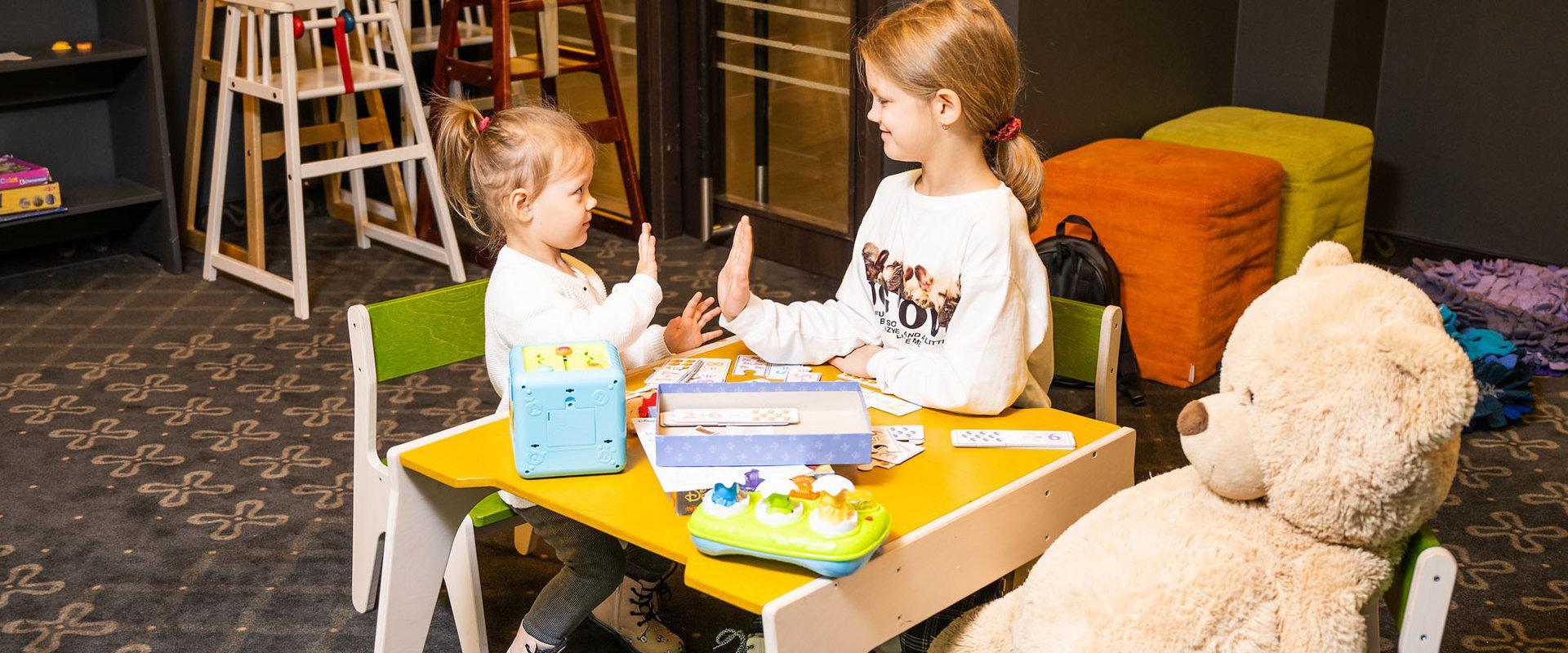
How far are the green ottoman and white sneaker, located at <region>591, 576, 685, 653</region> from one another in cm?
207

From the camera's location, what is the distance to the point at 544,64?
404cm

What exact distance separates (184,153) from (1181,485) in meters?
3.68

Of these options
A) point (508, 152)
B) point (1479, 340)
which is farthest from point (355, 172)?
point (1479, 340)

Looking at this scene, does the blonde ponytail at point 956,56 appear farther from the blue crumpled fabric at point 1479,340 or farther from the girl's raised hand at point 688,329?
the blue crumpled fabric at point 1479,340

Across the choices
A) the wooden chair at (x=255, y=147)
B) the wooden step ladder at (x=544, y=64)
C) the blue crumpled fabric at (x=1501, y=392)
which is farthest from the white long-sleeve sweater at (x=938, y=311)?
the wooden chair at (x=255, y=147)

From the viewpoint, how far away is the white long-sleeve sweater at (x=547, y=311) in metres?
1.83

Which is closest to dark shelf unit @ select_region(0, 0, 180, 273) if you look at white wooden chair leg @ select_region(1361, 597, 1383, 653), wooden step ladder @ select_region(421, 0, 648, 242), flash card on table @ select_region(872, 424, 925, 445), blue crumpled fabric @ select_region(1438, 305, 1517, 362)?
wooden step ladder @ select_region(421, 0, 648, 242)

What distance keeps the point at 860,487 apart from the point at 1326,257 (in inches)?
20.6

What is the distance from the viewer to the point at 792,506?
4.43ft

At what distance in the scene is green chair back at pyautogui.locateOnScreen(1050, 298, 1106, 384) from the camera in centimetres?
195

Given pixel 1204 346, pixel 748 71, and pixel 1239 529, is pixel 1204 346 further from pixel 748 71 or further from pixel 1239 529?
pixel 1239 529

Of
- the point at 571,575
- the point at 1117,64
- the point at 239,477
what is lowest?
the point at 239,477

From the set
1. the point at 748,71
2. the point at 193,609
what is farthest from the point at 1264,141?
the point at 193,609

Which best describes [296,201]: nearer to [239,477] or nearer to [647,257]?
[239,477]
